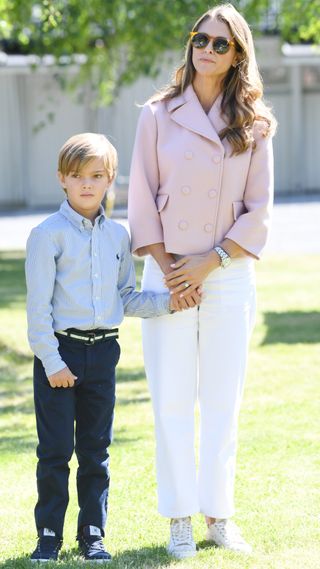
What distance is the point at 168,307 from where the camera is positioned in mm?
4508

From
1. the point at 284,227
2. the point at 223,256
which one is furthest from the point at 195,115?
the point at 284,227

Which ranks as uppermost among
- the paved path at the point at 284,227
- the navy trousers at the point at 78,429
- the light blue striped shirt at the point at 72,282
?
the light blue striped shirt at the point at 72,282

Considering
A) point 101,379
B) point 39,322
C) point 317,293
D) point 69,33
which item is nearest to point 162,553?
point 101,379

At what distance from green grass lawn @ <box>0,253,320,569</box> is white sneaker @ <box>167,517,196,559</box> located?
44 mm

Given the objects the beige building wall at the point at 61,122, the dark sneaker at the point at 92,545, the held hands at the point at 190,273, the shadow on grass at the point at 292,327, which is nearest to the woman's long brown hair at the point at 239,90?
the held hands at the point at 190,273

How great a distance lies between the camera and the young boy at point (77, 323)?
4.36 metres

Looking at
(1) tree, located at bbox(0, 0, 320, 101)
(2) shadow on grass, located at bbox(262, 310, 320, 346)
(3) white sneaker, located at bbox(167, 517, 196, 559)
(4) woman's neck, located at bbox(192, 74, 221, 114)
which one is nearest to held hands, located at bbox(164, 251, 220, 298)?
(4) woman's neck, located at bbox(192, 74, 221, 114)

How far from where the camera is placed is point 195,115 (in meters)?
4.51

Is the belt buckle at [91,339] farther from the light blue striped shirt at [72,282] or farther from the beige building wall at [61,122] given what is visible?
the beige building wall at [61,122]

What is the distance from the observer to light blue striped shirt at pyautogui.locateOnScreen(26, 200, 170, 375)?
4344 millimetres

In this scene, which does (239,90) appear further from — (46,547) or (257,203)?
(46,547)

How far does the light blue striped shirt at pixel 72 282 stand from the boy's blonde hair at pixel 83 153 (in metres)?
0.15

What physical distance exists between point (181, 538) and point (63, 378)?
84cm

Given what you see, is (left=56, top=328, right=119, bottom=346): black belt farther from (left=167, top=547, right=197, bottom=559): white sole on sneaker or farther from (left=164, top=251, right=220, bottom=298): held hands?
(left=167, top=547, right=197, bottom=559): white sole on sneaker
